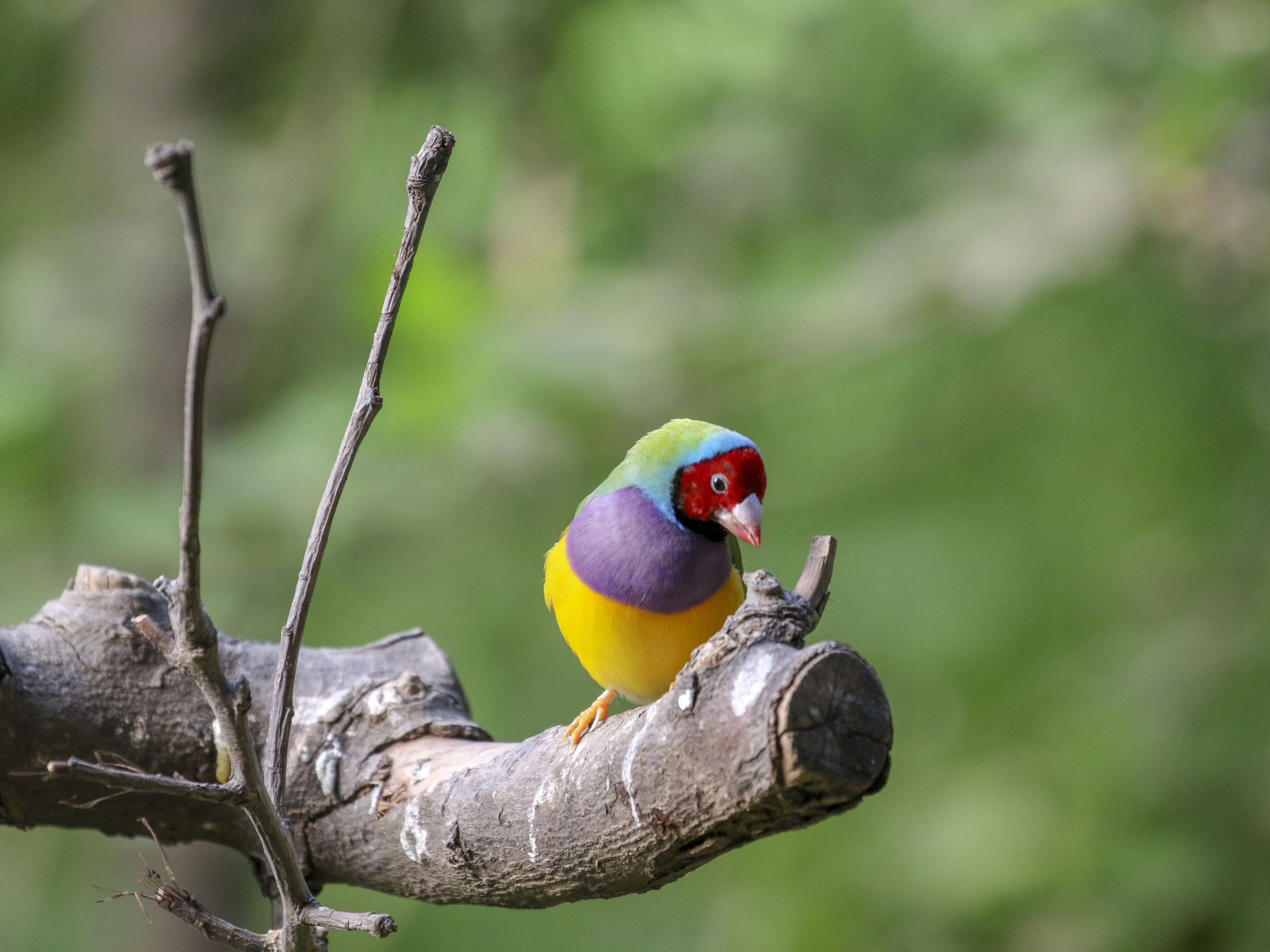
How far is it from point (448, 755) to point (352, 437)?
4.09 feet

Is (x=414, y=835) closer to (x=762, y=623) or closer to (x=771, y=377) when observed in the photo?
(x=762, y=623)

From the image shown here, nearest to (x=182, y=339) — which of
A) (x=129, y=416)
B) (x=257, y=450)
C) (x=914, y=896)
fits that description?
(x=129, y=416)

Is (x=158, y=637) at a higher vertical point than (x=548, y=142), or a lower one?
lower

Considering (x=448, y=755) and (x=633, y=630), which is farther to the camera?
(x=633, y=630)

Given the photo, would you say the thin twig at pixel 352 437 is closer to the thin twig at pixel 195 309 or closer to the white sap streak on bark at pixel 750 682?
the thin twig at pixel 195 309

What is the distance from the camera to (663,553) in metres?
2.87

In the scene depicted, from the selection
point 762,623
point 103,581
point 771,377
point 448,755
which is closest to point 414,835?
point 448,755

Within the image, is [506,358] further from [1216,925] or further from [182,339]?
[1216,925]

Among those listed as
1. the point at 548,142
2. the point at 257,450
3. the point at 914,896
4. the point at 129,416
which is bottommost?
the point at 914,896

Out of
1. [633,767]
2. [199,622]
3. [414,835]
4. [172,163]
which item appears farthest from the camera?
[414,835]

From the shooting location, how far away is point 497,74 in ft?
21.5

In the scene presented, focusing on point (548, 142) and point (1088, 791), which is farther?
point (548, 142)

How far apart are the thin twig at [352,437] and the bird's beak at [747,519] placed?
123 centimetres

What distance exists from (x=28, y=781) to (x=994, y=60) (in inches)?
187
